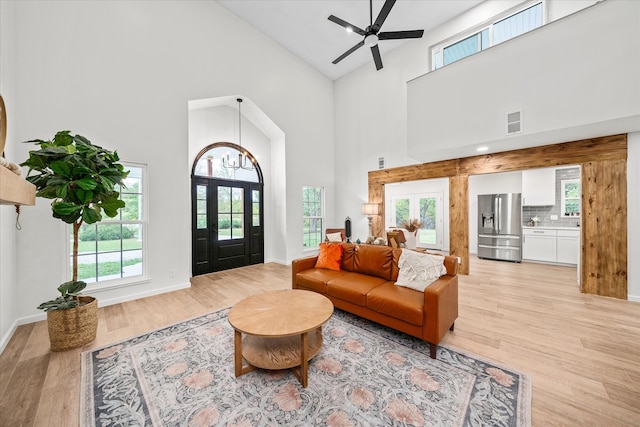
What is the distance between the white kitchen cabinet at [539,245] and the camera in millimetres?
5606

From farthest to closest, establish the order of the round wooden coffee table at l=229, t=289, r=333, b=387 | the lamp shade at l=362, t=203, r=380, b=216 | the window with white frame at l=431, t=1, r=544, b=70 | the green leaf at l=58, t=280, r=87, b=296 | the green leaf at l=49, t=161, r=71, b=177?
the lamp shade at l=362, t=203, r=380, b=216
the window with white frame at l=431, t=1, r=544, b=70
the green leaf at l=58, t=280, r=87, b=296
the green leaf at l=49, t=161, r=71, b=177
the round wooden coffee table at l=229, t=289, r=333, b=387

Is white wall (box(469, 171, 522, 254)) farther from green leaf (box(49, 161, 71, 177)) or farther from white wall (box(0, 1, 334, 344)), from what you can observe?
green leaf (box(49, 161, 71, 177))

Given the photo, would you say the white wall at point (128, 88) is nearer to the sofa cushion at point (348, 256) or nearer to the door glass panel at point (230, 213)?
the door glass panel at point (230, 213)

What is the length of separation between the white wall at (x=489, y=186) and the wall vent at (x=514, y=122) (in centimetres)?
304

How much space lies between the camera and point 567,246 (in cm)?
541

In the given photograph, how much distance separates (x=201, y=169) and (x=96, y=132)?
1.94 m

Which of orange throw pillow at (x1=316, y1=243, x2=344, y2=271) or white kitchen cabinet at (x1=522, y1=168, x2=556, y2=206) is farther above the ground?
white kitchen cabinet at (x1=522, y1=168, x2=556, y2=206)

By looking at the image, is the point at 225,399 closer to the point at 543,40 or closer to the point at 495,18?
the point at 543,40

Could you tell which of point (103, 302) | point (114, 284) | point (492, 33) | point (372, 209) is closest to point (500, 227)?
point (372, 209)

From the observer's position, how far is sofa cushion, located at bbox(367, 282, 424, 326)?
2189 millimetres

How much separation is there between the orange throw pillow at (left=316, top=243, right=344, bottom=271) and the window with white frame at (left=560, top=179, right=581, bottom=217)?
20.4 feet

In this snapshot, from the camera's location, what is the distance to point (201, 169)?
5.16 metres

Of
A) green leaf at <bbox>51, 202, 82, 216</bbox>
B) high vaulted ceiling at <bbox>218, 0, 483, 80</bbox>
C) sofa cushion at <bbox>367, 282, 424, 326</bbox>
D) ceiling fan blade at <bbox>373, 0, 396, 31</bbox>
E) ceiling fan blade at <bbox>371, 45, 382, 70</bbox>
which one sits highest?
high vaulted ceiling at <bbox>218, 0, 483, 80</bbox>

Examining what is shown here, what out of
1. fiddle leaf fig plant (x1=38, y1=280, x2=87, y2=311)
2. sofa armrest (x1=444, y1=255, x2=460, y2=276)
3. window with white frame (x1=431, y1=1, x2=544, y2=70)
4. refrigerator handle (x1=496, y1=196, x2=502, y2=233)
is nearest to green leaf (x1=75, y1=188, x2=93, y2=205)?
fiddle leaf fig plant (x1=38, y1=280, x2=87, y2=311)
